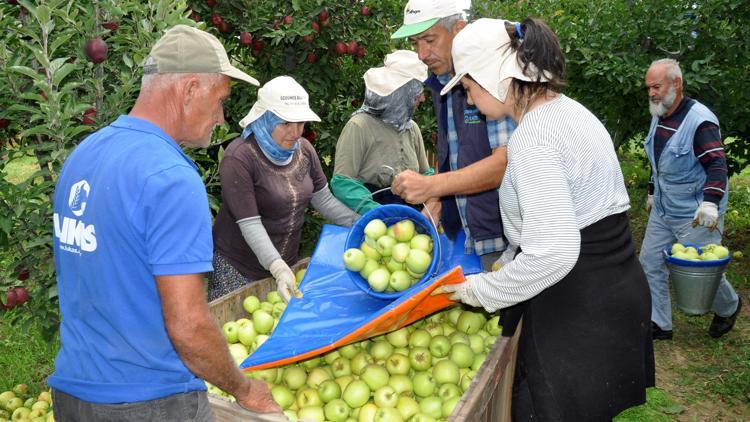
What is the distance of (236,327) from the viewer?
9.98 feet

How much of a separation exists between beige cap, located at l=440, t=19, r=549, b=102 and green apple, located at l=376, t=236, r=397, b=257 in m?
0.88

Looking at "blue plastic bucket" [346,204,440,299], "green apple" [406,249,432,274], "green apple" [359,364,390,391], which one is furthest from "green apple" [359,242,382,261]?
"green apple" [359,364,390,391]

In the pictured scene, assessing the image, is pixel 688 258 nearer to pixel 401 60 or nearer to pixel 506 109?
pixel 401 60

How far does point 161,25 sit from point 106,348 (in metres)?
2.07

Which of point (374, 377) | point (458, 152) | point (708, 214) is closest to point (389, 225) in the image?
point (458, 152)

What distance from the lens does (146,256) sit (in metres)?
1.75

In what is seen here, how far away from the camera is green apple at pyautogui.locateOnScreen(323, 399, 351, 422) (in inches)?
100

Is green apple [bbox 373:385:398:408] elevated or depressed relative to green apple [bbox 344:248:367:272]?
depressed

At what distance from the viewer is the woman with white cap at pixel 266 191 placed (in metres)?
3.39

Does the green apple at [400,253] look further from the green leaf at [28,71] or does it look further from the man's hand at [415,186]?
the green leaf at [28,71]

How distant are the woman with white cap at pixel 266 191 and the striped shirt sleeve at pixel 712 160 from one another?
10.8ft

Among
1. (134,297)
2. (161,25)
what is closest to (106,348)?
(134,297)

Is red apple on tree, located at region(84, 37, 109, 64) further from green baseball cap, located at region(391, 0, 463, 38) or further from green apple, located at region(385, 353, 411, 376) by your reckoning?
green apple, located at region(385, 353, 411, 376)

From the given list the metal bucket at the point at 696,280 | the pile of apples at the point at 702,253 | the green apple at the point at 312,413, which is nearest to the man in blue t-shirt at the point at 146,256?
the green apple at the point at 312,413
